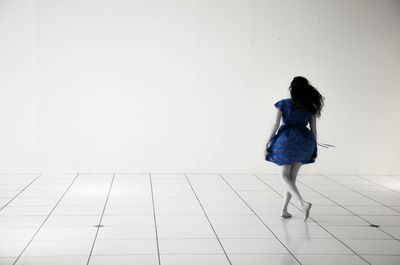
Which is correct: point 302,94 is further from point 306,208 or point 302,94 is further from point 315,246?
point 315,246

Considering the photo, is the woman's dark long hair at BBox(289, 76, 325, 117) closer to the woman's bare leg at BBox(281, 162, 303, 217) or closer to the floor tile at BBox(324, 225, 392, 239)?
the woman's bare leg at BBox(281, 162, 303, 217)

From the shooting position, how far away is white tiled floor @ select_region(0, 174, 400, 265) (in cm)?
406

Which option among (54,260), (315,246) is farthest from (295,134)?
(54,260)

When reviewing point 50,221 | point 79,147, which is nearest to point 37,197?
point 50,221

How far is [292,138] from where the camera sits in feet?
16.5

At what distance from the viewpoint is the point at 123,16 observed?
7125mm

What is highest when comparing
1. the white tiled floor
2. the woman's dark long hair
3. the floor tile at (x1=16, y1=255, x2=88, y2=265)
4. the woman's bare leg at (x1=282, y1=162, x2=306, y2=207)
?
the woman's dark long hair

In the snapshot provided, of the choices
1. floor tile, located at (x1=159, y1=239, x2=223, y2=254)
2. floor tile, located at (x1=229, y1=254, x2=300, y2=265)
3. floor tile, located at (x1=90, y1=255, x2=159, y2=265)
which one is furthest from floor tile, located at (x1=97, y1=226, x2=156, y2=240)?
floor tile, located at (x1=229, y1=254, x2=300, y2=265)

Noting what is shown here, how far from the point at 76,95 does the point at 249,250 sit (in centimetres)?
370

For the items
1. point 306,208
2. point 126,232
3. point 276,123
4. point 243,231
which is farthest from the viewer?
point 276,123

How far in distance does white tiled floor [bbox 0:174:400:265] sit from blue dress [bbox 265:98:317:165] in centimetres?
57

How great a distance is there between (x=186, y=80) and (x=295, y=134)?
2573 millimetres

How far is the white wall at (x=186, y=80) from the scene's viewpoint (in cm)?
705

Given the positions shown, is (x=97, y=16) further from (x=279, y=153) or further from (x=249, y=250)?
(x=249, y=250)
